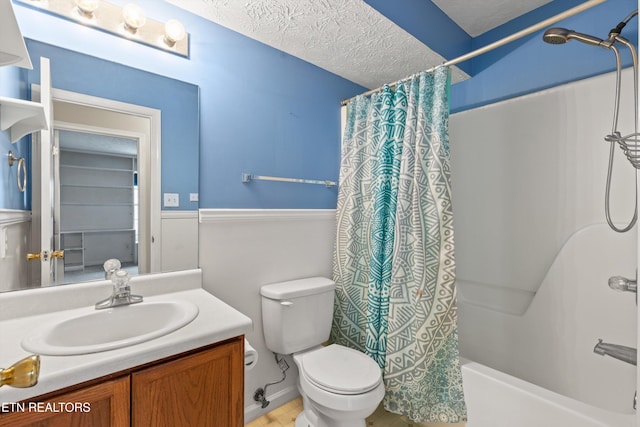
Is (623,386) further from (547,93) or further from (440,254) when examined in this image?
(547,93)

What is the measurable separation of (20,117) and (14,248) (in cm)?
48

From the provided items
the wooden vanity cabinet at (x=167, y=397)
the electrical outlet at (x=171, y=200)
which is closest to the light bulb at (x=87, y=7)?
the electrical outlet at (x=171, y=200)

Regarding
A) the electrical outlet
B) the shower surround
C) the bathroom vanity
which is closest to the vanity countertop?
the bathroom vanity

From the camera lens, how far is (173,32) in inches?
53.4

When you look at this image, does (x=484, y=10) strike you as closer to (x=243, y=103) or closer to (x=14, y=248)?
(x=243, y=103)

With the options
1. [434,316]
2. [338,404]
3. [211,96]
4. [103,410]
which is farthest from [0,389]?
[434,316]

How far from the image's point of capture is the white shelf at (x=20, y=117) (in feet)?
3.38

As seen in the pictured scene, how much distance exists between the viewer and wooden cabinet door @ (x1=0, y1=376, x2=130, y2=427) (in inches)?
26.8

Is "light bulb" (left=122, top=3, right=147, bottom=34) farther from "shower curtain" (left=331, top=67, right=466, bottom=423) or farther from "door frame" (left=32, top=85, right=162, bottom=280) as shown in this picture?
"shower curtain" (left=331, top=67, right=466, bottom=423)

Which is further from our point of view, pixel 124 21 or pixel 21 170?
pixel 124 21

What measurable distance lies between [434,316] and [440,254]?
1.04 feet

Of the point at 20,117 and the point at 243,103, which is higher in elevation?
the point at 243,103

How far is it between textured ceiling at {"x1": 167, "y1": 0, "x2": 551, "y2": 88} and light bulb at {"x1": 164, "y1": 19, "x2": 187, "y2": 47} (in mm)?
137

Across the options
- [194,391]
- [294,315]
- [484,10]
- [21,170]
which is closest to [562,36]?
[484,10]
